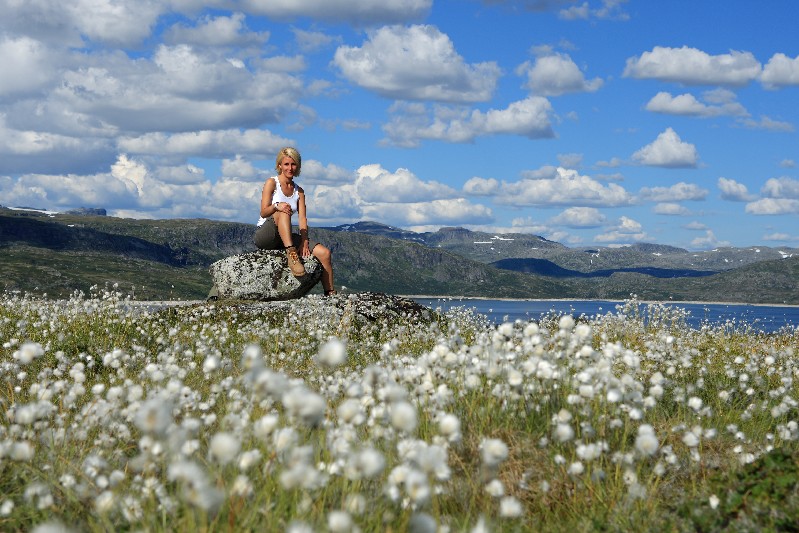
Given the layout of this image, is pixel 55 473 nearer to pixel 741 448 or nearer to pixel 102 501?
pixel 102 501

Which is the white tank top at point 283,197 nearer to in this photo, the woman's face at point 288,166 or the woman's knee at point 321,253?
the woman's face at point 288,166

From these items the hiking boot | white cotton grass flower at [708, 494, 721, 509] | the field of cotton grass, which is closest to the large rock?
the hiking boot

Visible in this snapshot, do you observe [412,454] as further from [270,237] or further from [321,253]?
[270,237]

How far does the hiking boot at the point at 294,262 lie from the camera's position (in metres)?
22.1

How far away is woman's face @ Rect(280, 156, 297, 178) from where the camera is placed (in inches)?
802

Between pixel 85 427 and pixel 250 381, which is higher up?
pixel 250 381

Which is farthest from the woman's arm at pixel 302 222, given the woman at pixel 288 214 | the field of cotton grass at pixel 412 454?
the field of cotton grass at pixel 412 454

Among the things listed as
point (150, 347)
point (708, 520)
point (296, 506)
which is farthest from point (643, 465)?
point (150, 347)

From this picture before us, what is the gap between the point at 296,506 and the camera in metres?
4.01

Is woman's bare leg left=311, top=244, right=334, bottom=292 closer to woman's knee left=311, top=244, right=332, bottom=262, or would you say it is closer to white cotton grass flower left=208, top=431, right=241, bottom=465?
woman's knee left=311, top=244, right=332, bottom=262

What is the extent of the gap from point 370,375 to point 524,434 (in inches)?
81.4

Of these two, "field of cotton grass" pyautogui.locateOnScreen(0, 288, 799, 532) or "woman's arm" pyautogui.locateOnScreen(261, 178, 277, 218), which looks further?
"woman's arm" pyautogui.locateOnScreen(261, 178, 277, 218)

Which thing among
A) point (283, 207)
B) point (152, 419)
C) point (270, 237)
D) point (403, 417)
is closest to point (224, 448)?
point (152, 419)

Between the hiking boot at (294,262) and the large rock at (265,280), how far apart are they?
87cm
